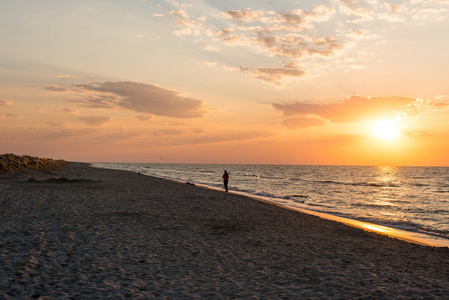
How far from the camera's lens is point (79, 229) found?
13.5m

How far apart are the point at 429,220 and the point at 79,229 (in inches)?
1118

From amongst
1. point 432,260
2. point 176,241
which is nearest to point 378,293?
point 432,260

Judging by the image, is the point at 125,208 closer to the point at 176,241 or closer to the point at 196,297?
the point at 176,241

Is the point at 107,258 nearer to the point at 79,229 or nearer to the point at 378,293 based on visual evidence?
the point at 79,229

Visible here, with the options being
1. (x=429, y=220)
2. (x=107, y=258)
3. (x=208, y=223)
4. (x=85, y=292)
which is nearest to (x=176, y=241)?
(x=107, y=258)

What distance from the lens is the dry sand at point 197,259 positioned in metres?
7.84

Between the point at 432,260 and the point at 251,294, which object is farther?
the point at 432,260

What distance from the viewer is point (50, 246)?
10766mm

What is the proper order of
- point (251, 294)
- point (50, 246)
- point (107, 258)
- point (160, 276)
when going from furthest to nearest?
point (50, 246) < point (107, 258) < point (160, 276) < point (251, 294)

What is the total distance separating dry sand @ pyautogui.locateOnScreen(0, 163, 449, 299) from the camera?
7.84m

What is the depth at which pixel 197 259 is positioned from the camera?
409 inches

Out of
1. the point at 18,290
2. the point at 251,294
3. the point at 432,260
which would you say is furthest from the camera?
the point at 432,260

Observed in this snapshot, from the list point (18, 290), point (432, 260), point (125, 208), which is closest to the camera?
point (18, 290)

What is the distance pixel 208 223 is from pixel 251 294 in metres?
9.20
